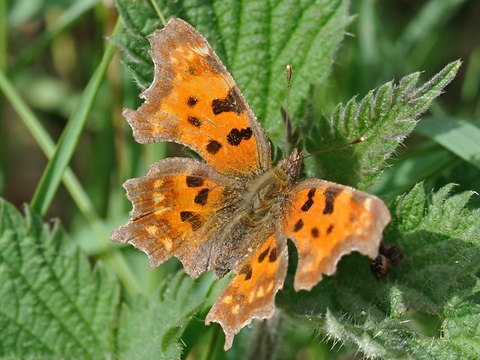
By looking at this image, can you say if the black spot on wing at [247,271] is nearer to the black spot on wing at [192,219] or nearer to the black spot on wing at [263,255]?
the black spot on wing at [263,255]

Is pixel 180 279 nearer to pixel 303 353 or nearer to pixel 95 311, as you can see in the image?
pixel 95 311

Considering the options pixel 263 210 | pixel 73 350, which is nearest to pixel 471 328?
pixel 263 210

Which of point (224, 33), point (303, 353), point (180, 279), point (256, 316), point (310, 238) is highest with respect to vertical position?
point (224, 33)

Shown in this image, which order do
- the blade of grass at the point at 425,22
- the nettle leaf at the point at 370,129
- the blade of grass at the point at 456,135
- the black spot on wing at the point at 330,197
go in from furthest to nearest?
the blade of grass at the point at 425,22 → the blade of grass at the point at 456,135 → the nettle leaf at the point at 370,129 → the black spot on wing at the point at 330,197

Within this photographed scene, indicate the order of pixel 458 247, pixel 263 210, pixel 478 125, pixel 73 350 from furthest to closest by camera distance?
pixel 478 125 < pixel 73 350 < pixel 263 210 < pixel 458 247

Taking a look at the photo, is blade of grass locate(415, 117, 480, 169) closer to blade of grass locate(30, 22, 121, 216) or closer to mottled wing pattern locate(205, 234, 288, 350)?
mottled wing pattern locate(205, 234, 288, 350)

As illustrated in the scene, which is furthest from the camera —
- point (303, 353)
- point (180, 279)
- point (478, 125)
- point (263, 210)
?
point (303, 353)

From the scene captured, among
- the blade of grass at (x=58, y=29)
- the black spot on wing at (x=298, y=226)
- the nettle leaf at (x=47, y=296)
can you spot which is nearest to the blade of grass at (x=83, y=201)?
the blade of grass at (x=58, y=29)
